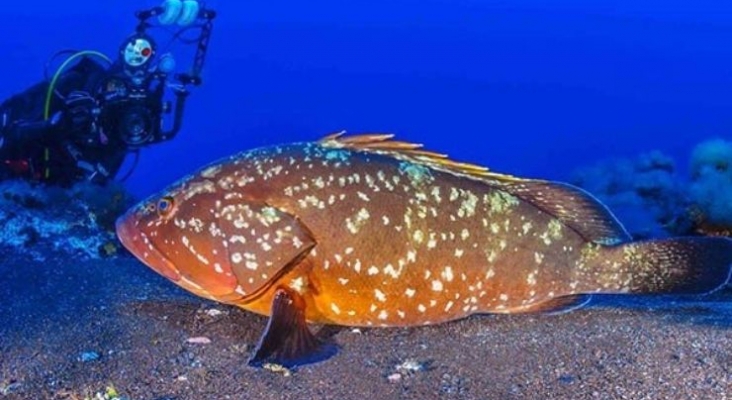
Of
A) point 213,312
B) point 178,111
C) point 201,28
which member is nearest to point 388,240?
point 213,312

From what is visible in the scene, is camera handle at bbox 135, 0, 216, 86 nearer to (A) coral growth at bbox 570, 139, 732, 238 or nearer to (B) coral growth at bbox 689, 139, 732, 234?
(A) coral growth at bbox 570, 139, 732, 238

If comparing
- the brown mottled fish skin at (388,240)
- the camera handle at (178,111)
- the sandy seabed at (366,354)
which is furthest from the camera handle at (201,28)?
the brown mottled fish skin at (388,240)

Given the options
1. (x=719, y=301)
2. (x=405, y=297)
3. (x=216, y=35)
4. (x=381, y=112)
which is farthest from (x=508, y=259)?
(x=216, y=35)

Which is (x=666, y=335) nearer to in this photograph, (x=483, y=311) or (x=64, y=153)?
(x=483, y=311)

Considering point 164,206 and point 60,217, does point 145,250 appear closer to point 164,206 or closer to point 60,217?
point 164,206

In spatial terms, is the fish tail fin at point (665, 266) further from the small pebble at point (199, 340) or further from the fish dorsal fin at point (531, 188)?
the small pebble at point (199, 340)

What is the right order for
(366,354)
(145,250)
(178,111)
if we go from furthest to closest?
1. (178,111)
2. (145,250)
3. (366,354)
